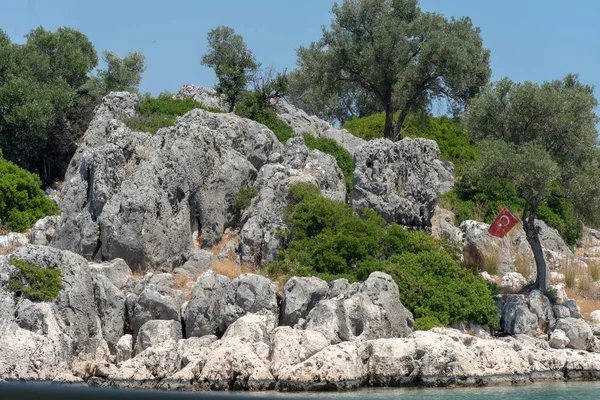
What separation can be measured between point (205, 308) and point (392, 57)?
2234cm

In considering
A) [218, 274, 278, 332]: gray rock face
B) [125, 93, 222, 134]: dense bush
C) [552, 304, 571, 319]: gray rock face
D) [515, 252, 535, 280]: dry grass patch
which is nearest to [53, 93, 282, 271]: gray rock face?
[125, 93, 222, 134]: dense bush

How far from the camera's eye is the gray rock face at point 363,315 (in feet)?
103

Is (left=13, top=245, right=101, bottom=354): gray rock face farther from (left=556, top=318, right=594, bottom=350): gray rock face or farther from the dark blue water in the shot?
(left=556, top=318, right=594, bottom=350): gray rock face

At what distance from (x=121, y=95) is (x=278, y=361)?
81.8ft

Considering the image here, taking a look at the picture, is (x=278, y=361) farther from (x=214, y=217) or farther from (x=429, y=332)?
(x=214, y=217)

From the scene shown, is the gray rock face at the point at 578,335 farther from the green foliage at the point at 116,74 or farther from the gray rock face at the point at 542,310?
the green foliage at the point at 116,74

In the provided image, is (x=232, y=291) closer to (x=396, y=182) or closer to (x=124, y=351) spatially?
(x=124, y=351)

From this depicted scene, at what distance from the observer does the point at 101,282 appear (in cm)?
3359

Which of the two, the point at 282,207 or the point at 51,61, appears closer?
the point at 282,207

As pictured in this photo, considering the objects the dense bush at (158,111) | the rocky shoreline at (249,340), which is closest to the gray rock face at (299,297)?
the rocky shoreline at (249,340)

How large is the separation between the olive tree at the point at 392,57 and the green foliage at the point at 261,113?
288cm

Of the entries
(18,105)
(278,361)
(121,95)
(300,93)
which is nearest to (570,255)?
(278,361)

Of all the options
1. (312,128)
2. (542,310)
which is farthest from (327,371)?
(312,128)

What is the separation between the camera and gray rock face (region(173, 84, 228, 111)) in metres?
57.9
